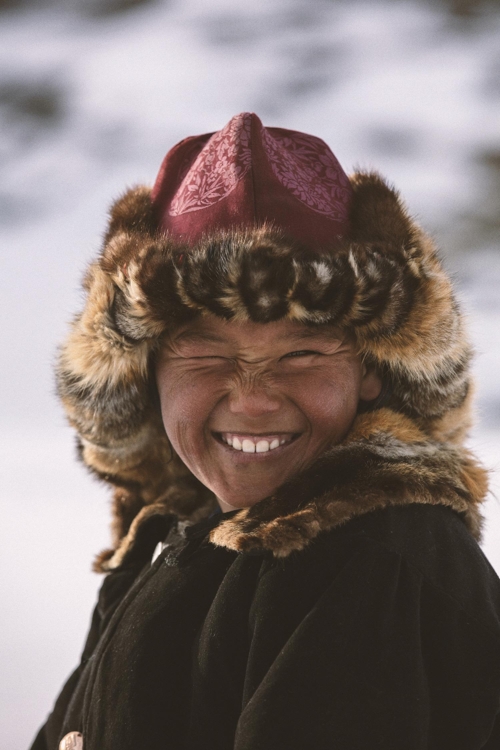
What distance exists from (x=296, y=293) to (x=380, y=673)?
1.81 ft

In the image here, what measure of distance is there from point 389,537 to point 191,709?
0.39 meters

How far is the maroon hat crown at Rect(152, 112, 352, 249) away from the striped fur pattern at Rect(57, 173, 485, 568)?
0.04 m

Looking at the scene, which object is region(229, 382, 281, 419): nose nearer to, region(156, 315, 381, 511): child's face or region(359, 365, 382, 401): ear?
region(156, 315, 381, 511): child's face

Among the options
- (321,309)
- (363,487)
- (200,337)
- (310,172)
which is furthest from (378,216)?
(363,487)

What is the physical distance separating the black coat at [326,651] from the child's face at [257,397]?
0.52ft

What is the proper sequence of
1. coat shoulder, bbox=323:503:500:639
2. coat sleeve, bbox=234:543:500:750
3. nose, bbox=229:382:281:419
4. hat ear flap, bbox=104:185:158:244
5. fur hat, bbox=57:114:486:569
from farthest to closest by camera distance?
1. hat ear flap, bbox=104:185:158:244
2. nose, bbox=229:382:281:419
3. fur hat, bbox=57:114:486:569
4. coat shoulder, bbox=323:503:500:639
5. coat sleeve, bbox=234:543:500:750

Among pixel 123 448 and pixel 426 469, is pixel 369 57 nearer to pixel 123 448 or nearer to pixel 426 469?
pixel 123 448

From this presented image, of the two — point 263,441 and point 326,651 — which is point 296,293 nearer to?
point 263,441

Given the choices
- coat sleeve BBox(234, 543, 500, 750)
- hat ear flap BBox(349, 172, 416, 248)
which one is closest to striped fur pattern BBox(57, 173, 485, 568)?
hat ear flap BBox(349, 172, 416, 248)

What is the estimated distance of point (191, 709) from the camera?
3.70 feet

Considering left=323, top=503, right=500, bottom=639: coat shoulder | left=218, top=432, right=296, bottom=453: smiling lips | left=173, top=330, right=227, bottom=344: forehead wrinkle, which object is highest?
left=173, top=330, right=227, bottom=344: forehead wrinkle

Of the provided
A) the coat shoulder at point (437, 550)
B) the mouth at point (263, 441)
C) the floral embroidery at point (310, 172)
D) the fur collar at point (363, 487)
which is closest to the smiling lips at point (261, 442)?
the mouth at point (263, 441)

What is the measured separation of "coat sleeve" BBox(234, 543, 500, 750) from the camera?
929mm

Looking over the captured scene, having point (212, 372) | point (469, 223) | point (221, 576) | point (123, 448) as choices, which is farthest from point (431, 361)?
point (469, 223)
